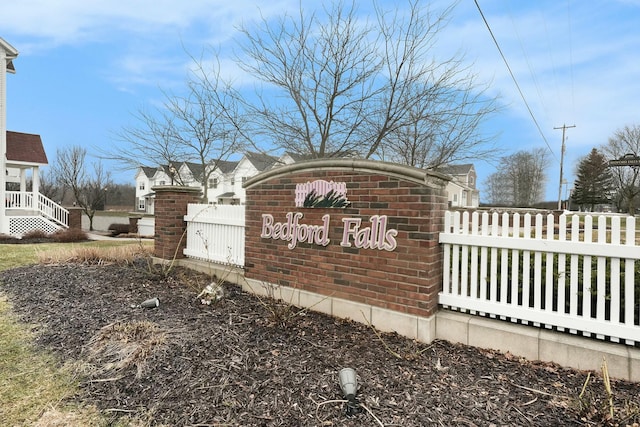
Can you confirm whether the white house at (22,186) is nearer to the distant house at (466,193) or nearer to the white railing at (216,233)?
the white railing at (216,233)

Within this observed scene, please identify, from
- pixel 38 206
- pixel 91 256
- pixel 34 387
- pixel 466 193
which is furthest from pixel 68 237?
pixel 466 193

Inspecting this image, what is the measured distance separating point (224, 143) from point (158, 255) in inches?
223

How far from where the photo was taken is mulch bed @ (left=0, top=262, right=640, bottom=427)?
7.68 feet

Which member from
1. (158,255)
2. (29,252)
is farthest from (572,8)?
(29,252)

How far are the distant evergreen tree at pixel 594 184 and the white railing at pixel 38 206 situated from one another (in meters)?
50.1

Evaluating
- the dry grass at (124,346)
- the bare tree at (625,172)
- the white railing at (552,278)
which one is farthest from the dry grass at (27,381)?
the bare tree at (625,172)

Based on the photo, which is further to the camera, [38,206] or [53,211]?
[53,211]

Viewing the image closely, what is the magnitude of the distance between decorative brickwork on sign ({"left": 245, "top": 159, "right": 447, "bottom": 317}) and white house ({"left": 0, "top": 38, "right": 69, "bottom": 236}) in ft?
49.1

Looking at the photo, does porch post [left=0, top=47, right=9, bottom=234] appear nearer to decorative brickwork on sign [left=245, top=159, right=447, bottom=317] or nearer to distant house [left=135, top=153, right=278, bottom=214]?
distant house [left=135, top=153, right=278, bottom=214]

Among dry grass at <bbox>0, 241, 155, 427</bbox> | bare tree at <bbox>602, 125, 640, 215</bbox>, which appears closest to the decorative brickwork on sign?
dry grass at <bbox>0, 241, 155, 427</bbox>

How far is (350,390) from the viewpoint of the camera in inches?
94.6

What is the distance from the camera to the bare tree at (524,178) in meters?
44.0

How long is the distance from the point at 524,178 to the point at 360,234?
47.9 meters

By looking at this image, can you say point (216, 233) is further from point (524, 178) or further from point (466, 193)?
point (524, 178)
